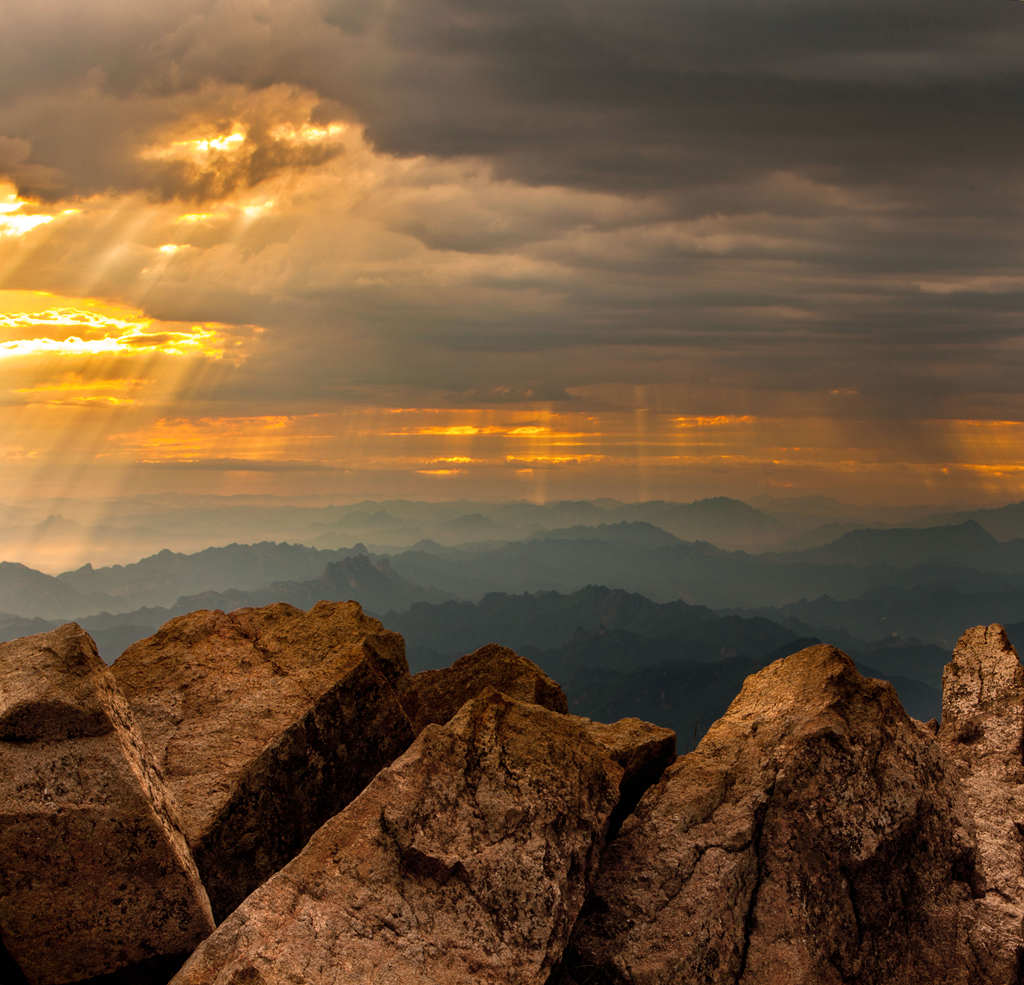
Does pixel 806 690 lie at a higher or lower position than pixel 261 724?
higher

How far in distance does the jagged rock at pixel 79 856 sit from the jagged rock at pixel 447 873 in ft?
5.20

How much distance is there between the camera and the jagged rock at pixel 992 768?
13.7 m

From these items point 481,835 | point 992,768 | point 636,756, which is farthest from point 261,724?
point 992,768

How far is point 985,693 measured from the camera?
17859 millimetres

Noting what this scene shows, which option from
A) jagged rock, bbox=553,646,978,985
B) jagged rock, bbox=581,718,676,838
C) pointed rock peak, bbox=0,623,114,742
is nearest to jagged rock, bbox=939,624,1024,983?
jagged rock, bbox=553,646,978,985

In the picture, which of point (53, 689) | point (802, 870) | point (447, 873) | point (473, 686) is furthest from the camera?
point (473, 686)

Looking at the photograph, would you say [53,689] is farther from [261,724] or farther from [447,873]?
[447,873]

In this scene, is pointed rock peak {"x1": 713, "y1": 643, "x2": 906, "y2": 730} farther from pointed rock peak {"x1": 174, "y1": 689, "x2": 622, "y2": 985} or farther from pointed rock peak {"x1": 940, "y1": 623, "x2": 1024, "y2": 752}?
pointed rock peak {"x1": 174, "y1": 689, "x2": 622, "y2": 985}

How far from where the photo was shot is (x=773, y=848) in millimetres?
13852

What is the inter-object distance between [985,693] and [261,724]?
1386 cm

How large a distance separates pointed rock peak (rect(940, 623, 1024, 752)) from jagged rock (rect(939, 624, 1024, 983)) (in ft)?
0.06

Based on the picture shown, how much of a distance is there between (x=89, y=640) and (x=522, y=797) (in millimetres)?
6928

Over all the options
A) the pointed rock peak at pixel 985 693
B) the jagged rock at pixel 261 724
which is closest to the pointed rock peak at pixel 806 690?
the pointed rock peak at pixel 985 693

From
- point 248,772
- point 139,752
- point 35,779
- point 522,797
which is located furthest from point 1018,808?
point 35,779
